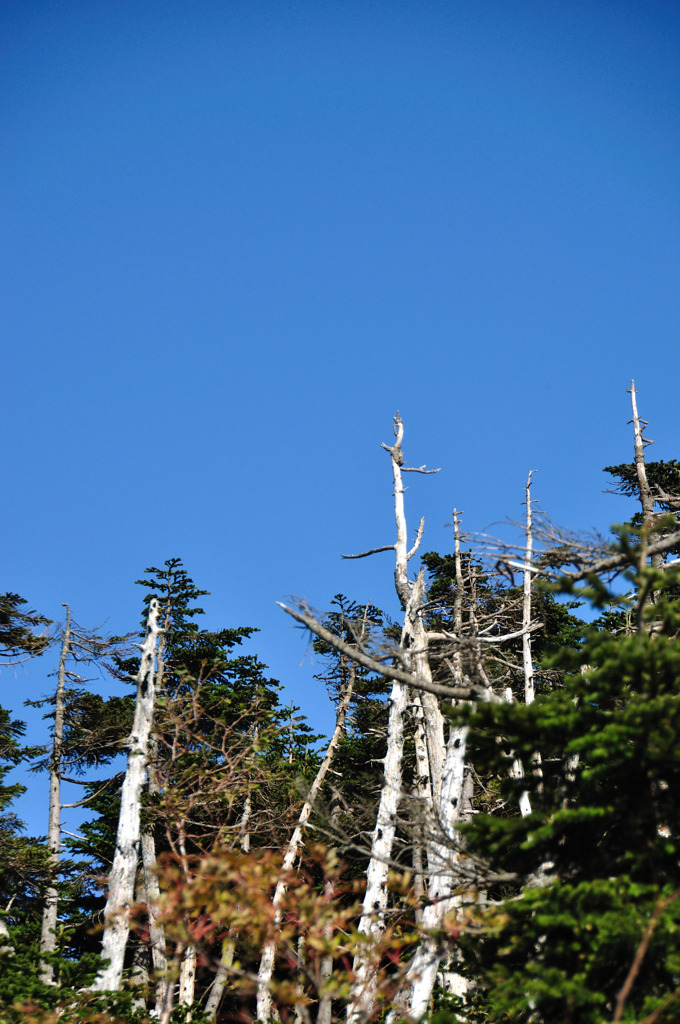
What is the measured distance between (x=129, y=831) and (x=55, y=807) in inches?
297

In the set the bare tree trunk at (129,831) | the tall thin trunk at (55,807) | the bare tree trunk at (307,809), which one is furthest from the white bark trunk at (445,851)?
the tall thin trunk at (55,807)

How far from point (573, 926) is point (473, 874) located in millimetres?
1799

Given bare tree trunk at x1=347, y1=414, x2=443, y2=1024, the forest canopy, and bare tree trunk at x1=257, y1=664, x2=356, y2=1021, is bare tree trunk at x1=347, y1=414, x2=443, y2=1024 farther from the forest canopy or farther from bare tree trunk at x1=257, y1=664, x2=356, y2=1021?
bare tree trunk at x1=257, y1=664, x2=356, y2=1021

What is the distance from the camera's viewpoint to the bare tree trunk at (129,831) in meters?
11.2

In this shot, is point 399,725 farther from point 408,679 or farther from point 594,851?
point 594,851

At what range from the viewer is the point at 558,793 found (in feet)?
20.8

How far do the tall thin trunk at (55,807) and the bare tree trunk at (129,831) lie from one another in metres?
3.58

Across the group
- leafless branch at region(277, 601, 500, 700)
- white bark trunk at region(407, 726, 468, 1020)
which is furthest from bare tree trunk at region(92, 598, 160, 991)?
leafless branch at region(277, 601, 500, 700)

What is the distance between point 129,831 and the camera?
40.6 feet

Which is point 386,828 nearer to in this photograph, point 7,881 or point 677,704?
point 677,704

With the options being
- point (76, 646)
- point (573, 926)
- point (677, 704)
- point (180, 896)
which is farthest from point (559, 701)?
point (76, 646)

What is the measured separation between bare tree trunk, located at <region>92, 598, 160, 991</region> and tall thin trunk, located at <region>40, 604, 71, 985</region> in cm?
358

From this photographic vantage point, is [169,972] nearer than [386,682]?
Yes

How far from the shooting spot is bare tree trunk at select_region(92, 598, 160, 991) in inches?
441
